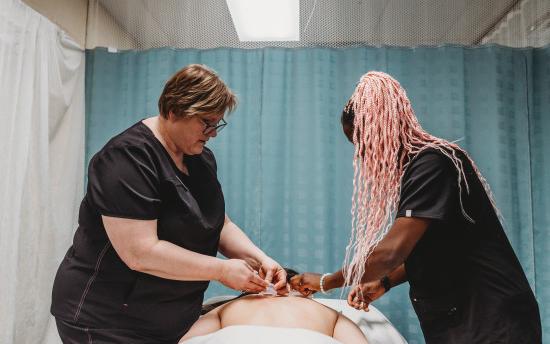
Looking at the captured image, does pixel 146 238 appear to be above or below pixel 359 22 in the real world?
below

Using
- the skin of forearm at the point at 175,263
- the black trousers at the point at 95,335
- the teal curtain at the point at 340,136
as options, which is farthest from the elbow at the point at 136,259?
the teal curtain at the point at 340,136

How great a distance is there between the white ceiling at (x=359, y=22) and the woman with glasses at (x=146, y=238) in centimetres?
136

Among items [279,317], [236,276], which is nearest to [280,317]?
[279,317]

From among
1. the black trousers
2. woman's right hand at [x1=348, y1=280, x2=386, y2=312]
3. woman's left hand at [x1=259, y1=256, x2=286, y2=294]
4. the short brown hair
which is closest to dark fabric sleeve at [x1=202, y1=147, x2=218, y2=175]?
the short brown hair

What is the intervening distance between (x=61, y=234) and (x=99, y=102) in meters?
0.75

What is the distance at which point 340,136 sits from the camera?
2234 mm

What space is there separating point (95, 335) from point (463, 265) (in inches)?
36.3

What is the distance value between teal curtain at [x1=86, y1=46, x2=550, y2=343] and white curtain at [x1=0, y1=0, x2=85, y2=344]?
784 millimetres

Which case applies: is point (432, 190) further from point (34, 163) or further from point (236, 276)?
point (34, 163)

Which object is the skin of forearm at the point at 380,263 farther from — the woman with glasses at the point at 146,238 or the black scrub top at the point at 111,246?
the black scrub top at the point at 111,246

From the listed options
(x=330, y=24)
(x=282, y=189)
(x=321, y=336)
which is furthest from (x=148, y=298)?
(x=330, y=24)

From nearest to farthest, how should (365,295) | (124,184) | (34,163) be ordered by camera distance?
1. (124,184)
2. (365,295)
3. (34,163)

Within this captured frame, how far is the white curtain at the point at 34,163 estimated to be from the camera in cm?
174

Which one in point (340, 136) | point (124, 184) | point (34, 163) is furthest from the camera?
point (340, 136)
